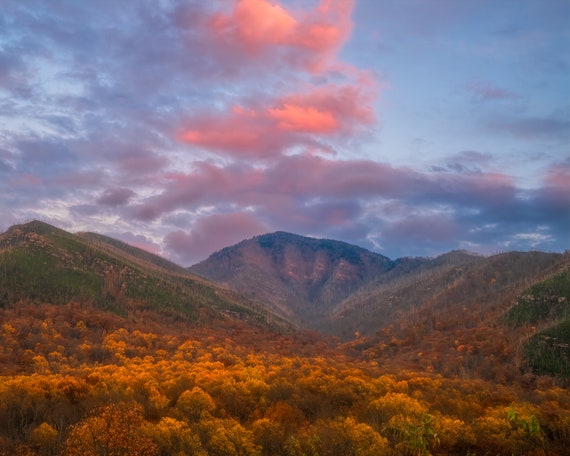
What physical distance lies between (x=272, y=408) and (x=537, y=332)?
159039 mm

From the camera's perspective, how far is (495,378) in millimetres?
167250

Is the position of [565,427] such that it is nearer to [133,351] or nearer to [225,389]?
[225,389]

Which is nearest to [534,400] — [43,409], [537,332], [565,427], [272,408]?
[565,427]

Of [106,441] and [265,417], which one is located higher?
[106,441]

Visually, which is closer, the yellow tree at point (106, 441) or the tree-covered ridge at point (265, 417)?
the yellow tree at point (106, 441)

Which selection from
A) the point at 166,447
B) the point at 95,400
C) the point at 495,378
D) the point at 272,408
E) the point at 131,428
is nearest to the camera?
the point at 131,428

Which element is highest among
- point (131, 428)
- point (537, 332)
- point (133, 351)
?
point (537, 332)

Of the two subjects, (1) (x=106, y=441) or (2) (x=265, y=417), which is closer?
(1) (x=106, y=441)

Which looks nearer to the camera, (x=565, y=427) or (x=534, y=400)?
(x=565, y=427)

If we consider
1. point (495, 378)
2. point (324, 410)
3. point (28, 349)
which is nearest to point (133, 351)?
point (28, 349)

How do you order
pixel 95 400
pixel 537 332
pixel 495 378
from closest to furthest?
1. pixel 95 400
2. pixel 495 378
3. pixel 537 332

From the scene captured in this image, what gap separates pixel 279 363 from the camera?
153375 millimetres

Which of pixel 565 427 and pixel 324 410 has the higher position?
pixel 565 427

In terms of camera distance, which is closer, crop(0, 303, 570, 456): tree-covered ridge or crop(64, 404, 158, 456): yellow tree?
crop(64, 404, 158, 456): yellow tree
